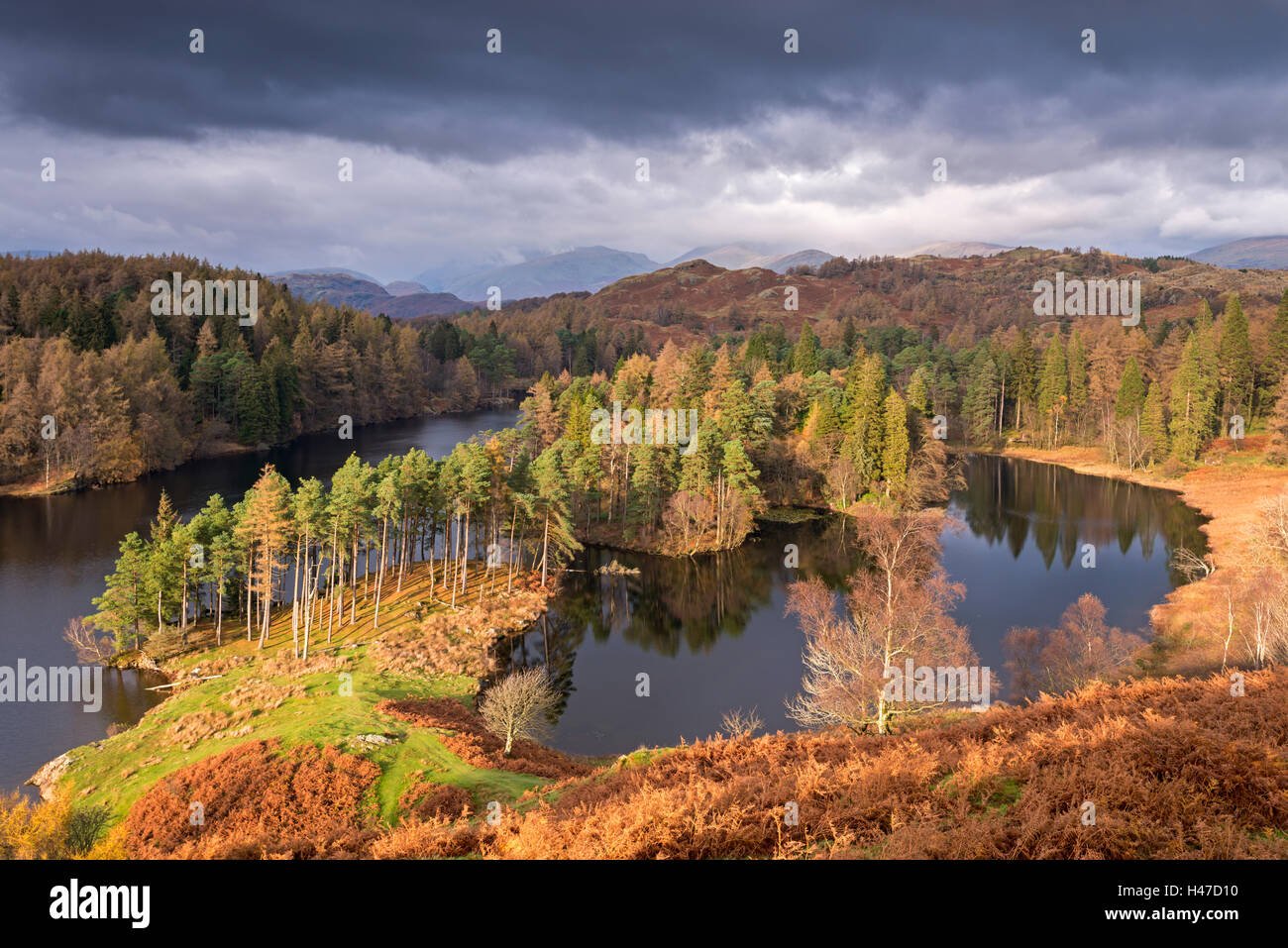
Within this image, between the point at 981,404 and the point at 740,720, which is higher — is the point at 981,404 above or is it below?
above

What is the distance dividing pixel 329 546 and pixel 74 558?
2210 centimetres

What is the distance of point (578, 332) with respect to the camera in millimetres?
182375

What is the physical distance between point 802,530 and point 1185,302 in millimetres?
155995

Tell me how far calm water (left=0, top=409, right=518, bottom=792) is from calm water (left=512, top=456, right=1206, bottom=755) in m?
18.9

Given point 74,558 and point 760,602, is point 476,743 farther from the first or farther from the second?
point 74,558

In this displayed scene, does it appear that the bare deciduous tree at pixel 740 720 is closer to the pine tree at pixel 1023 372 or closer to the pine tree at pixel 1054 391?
the pine tree at pixel 1054 391

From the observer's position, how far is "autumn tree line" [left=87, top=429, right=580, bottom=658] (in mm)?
35781

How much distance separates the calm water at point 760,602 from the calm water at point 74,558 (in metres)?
18.9

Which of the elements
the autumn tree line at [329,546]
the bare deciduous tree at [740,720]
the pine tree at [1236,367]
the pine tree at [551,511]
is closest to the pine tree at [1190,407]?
the pine tree at [1236,367]

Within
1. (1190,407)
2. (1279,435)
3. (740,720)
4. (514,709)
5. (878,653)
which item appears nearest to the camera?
(514,709)

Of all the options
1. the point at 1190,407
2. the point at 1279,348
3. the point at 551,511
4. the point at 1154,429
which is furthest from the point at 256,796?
the point at 1279,348

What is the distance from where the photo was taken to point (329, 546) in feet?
139

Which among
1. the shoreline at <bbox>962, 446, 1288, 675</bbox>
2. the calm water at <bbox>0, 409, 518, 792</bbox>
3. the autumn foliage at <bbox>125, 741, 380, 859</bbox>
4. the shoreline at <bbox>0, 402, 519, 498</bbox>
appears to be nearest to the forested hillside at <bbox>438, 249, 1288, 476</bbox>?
the shoreline at <bbox>962, 446, 1288, 675</bbox>
